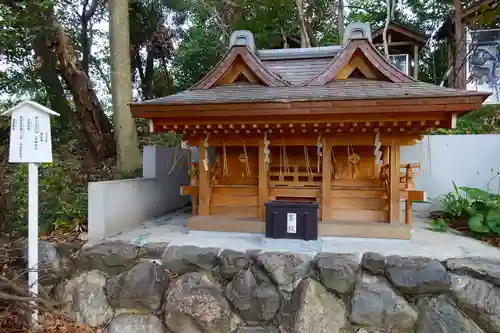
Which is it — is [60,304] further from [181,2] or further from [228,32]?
[228,32]

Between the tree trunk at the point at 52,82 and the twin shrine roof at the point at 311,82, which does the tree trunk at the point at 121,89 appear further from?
the tree trunk at the point at 52,82

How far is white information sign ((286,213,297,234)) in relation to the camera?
3.73 meters

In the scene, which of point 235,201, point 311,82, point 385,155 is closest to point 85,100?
point 235,201

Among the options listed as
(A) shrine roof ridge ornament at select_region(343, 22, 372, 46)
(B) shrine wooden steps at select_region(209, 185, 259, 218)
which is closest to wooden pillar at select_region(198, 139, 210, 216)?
(B) shrine wooden steps at select_region(209, 185, 259, 218)

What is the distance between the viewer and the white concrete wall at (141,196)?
151 inches

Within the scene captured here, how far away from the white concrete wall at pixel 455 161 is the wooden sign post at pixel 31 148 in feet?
18.7

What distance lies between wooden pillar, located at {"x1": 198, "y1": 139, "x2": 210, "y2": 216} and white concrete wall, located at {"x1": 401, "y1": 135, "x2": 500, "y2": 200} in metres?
3.84

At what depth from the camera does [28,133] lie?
317 cm

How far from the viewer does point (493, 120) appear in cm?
687

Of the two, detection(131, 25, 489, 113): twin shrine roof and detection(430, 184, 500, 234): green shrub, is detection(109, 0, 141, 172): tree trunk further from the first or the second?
detection(430, 184, 500, 234): green shrub

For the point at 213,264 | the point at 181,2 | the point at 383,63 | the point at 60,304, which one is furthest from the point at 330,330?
the point at 181,2

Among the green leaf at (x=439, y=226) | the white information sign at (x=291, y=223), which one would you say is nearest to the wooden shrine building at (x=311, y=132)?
the white information sign at (x=291, y=223)

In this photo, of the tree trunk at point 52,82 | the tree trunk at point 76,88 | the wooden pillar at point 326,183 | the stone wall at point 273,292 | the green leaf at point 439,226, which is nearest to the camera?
the stone wall at point 273,292

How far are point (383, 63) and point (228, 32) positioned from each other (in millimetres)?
6809
